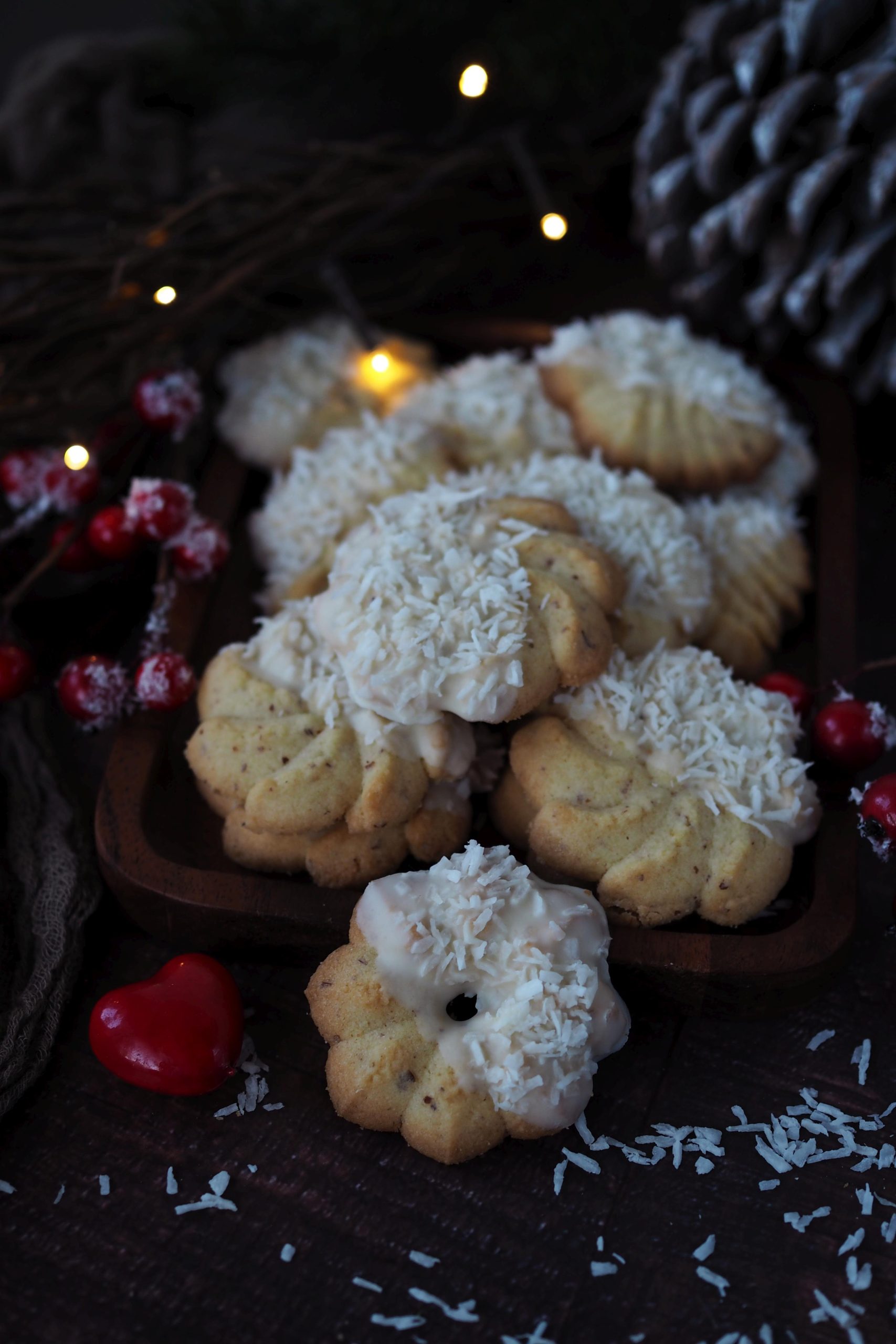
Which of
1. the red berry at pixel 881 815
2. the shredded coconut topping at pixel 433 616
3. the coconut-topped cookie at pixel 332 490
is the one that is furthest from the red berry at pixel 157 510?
the red berry at pixel 881 815

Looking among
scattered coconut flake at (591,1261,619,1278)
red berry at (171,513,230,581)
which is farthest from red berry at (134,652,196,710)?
scattered coconut flake at (591,1261,619,1278)

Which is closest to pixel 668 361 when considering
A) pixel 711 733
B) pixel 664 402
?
pixel 664 402

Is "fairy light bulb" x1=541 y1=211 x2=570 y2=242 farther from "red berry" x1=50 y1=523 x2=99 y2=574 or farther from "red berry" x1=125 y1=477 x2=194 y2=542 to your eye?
"red berry" x1=50 y1=523 x2=99 y2=574

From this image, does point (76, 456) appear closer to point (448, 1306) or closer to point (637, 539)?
point (637, 539)

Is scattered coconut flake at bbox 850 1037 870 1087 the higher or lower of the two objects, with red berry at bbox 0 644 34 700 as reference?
lower

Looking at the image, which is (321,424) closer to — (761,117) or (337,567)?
(337,567)

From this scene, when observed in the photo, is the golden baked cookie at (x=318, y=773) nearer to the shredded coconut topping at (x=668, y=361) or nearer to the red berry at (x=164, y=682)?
the red berry at (x=164, y=682)
